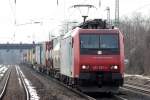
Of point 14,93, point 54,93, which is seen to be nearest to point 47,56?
point 14,93

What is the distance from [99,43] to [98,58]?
0.82m

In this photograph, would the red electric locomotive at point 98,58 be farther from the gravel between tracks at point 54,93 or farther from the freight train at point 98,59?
the gravel between tracks at point 54,93

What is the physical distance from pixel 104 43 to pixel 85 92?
2706mm

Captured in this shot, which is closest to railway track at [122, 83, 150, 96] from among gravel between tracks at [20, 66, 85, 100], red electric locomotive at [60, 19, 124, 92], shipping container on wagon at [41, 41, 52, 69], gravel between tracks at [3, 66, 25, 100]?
red electric locomotive at [60, 19, 124, 92]

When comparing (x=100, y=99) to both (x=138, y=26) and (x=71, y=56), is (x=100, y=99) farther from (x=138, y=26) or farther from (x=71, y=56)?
(x=138, y=26)

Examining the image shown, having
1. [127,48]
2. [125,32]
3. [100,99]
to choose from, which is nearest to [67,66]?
[100,99]

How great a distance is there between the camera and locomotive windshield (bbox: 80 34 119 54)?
22578 mm

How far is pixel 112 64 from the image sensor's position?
22.2 m

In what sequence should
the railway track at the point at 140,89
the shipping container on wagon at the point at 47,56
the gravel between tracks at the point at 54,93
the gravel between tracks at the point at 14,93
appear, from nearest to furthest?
the gravel between tracks at the point at 54,93 → the gravel between tracks at the point at 14,93 → the railway track at the point at 140,89 → the shipping container on wagon at the point at 47,56

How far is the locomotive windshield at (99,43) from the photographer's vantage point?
22578mm

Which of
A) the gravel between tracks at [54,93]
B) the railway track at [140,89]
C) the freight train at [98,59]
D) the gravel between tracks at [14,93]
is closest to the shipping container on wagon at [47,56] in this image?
the gravel between tracks at [14,93]

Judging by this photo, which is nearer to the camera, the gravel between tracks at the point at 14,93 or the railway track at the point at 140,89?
the gravel between tracks at the point at 14,93

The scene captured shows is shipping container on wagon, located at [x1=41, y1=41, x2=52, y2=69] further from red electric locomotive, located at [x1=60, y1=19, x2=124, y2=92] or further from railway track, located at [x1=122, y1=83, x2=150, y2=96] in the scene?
red electric locomotive, located at [x1=60, y1=19, x2=124, y2=92]

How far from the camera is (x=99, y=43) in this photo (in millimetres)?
22812
